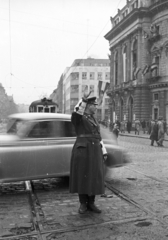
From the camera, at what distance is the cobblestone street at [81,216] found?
146 inches

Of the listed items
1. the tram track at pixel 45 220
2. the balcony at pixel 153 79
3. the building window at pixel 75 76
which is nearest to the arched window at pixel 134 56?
the balcony at pixel 153 79

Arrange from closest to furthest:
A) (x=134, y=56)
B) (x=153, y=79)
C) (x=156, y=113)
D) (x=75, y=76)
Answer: (x=153, y=79) < (x=156, y=113) < (x=134, y=56) < (x=75, y=76)

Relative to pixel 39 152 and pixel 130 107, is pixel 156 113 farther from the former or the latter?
pixel 39 152

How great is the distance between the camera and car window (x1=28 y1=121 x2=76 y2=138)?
5.87 m

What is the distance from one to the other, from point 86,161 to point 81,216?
0.82 m

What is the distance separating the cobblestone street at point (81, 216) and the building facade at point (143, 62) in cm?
3220

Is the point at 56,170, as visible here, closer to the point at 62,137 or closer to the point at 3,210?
the point at 62,137

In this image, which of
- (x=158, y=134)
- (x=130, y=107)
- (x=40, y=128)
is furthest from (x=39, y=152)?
(x=130, y=107)

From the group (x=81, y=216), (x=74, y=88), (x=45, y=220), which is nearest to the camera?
(x=45, y=220)

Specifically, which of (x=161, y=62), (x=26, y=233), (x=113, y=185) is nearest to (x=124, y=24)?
(x=161, y=62)

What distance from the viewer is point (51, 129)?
6.06 metres

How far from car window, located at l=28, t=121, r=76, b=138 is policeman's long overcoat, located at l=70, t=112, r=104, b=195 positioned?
5.09ft

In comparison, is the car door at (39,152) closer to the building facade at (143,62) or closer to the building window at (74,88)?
the building facade at (143,62)

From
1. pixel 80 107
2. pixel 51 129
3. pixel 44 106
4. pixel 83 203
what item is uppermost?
pixel 44 106
